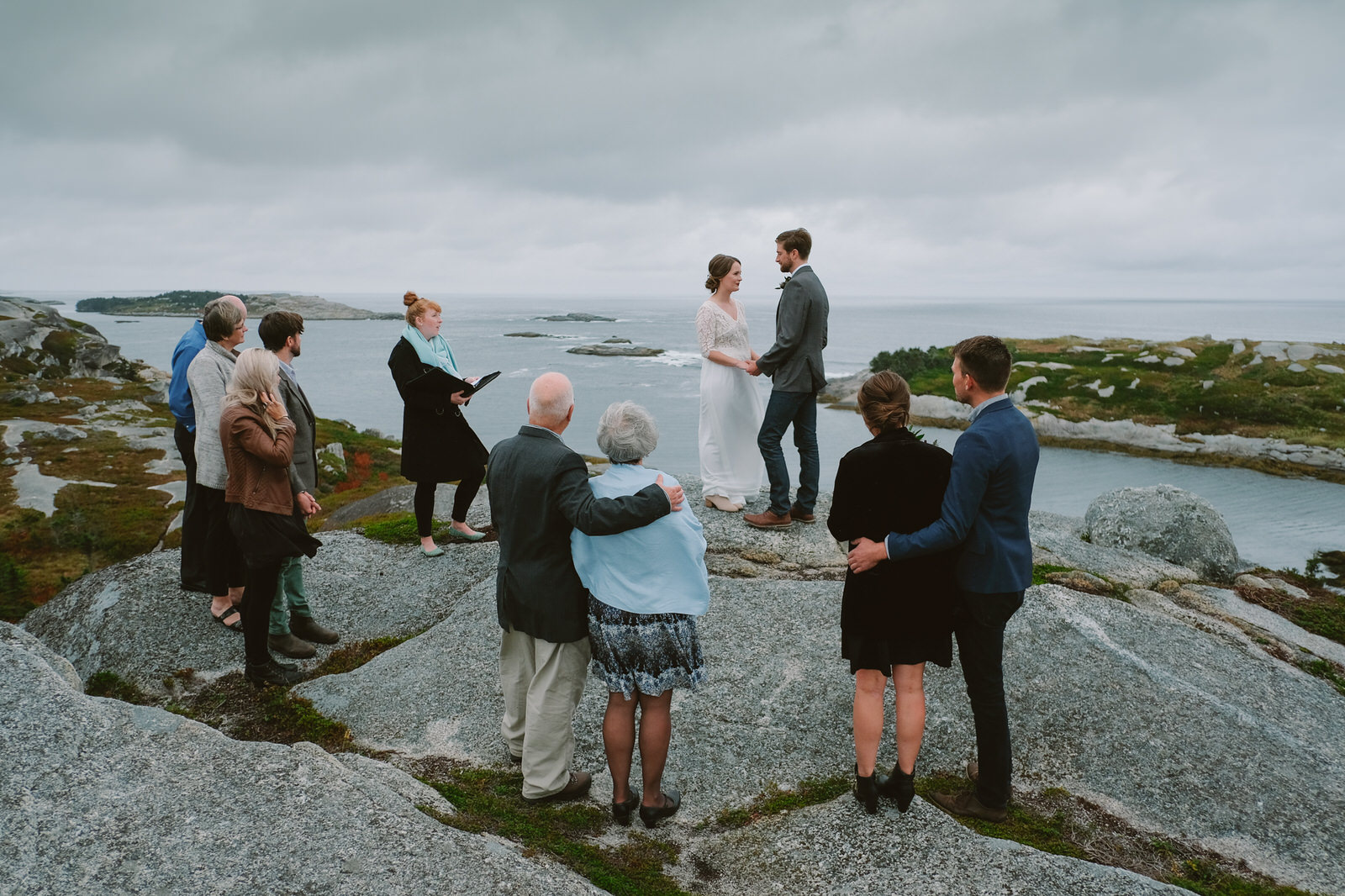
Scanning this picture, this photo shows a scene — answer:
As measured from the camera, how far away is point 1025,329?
18725 centimetres

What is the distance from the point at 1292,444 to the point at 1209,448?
3855 millimetres

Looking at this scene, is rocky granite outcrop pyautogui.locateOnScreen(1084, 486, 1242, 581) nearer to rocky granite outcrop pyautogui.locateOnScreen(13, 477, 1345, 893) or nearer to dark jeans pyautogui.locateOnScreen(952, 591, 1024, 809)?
rocky granite outcrop pyautogui.locateOnScreen(13, 477, 1345, 893)

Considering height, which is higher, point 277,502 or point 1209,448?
point 277,502

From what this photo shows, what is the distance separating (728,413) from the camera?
34.1 ft

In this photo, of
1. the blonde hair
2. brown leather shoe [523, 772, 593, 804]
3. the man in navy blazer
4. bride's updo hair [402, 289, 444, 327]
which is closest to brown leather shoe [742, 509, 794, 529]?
bride's updo hair [402, 289, 444, 327]

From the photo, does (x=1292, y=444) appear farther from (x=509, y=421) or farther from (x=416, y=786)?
(x=509, y=421)

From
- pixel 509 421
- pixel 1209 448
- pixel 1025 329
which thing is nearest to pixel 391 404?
pixel 509 421

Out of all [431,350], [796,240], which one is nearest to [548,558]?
[431,350]

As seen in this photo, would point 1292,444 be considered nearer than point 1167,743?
No

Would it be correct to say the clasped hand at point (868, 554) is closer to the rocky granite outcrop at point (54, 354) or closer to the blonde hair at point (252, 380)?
the blonde hair at point (252, 380)

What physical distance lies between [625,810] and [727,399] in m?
6.45

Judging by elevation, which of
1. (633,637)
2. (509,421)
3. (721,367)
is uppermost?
(721,367)

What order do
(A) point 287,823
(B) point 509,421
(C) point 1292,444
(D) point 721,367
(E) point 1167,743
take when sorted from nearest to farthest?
(A) point 287,823 < (E) point 1167,743 < (D) point 721,367 < (C) point 1292,444 < (B) point 509,421

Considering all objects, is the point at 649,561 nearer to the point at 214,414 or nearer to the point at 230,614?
the point at 214,414
